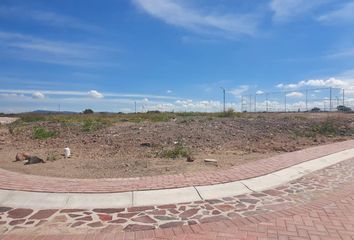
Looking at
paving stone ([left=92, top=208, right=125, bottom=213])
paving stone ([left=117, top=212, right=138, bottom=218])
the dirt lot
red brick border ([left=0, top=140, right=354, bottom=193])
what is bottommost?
paving stone ([left=117, top=212, right=138, bottom=218])

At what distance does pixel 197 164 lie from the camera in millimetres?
9125

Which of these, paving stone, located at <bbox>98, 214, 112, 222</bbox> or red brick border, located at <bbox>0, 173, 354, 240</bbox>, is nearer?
red brick border, located at <bbox>0, 173, 354, 240</bbox>

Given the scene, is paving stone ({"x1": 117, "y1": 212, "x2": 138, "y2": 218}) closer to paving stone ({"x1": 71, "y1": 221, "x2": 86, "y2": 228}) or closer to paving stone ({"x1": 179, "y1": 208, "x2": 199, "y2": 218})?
paving stone ({"x1": 71, "y1": 221, "x2": 86, "y2": 228})

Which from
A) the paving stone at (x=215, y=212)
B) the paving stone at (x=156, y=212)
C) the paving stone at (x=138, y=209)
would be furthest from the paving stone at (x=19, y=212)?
the paving stone at (x=215, y=212)

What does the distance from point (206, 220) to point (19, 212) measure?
2857 mm

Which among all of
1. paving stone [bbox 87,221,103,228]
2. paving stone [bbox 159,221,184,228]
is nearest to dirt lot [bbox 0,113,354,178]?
paving stone [bbox 87,221,103,228]

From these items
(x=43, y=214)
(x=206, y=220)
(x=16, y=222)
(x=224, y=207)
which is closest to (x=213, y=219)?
(x=206, y=220)

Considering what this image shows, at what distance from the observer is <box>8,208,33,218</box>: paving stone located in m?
5.19

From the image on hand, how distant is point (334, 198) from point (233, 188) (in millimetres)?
1790

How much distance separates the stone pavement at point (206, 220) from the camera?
4.53 m

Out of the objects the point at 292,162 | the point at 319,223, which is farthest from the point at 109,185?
the point at 292,162

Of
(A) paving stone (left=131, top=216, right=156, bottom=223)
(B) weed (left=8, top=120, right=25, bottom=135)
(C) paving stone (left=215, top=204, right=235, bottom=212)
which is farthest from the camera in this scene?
(B) weed (left=8, top=120, right=25, bottom=135)

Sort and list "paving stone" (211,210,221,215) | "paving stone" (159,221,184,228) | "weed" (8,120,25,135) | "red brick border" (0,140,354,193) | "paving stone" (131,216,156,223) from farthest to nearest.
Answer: "weed" (8,120,25,135), "red brick border" (0,140,354,193), "paving stone" (211,210,221,215), "paving stone" (131,216,156,223), "paving stone" (159,221,184,228)

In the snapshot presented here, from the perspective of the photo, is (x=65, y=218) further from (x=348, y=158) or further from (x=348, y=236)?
(x=348, y=158)
